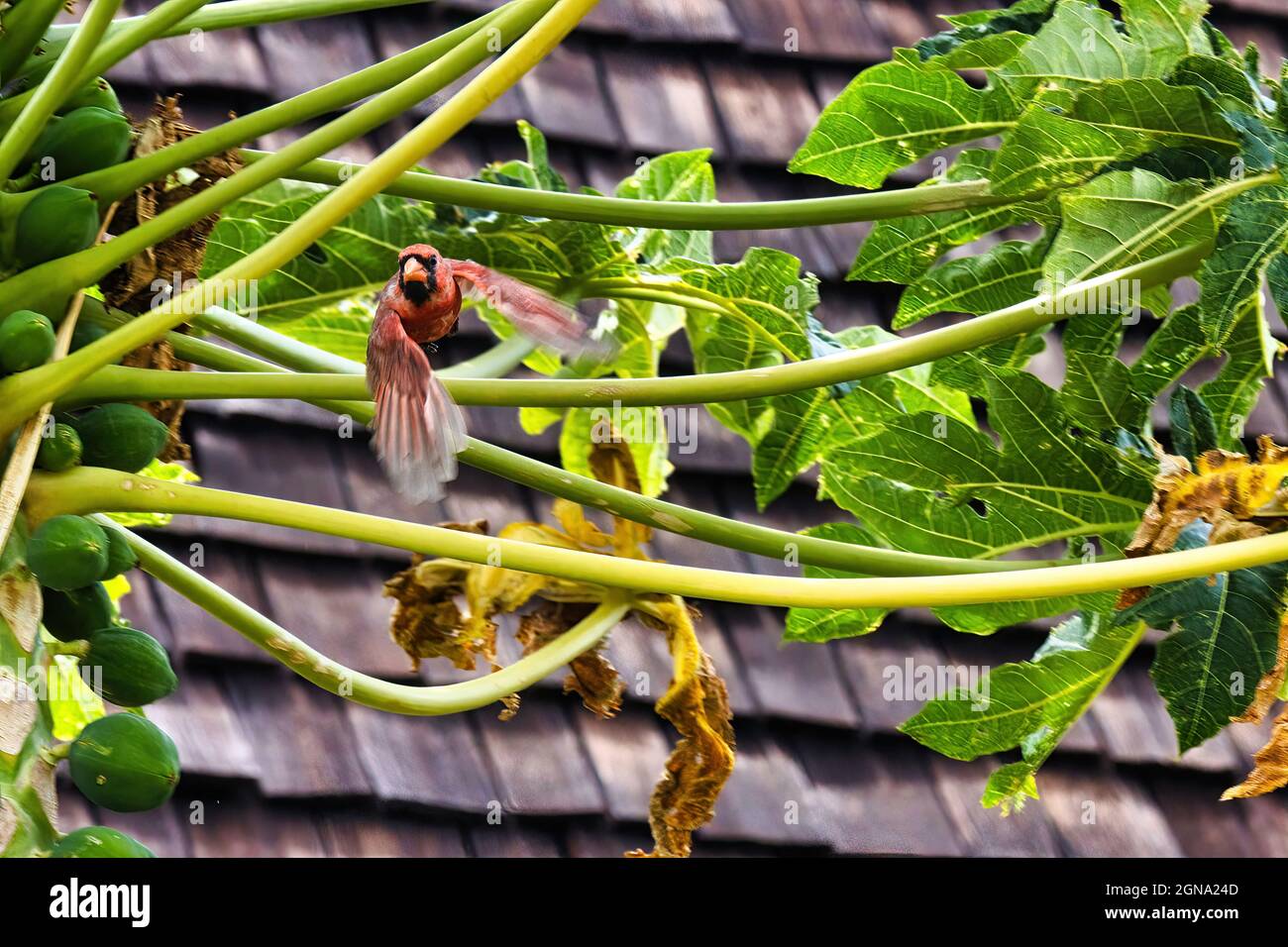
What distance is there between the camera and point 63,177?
71 centimetres

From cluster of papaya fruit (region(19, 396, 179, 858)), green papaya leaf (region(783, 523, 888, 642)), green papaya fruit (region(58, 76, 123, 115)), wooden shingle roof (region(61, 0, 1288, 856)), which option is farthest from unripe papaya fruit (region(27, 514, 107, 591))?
wooden shingle roof (region(61, 0, 1288, 856))

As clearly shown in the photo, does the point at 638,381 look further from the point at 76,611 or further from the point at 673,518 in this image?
the point at 76,611

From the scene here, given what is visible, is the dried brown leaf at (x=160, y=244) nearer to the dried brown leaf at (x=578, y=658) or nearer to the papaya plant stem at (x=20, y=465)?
the papaya plant stem at (x=20, y=465)

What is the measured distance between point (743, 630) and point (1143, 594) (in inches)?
46.5

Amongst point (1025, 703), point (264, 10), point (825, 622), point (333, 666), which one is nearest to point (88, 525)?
point (333, 666)

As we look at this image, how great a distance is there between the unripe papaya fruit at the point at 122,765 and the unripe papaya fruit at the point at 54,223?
0.22 metres

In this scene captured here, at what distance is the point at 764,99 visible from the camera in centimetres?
214

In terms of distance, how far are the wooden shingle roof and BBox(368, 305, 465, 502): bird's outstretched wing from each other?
1.05 m

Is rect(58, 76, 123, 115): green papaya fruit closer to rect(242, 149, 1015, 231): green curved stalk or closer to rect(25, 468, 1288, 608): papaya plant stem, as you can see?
rect(242, 149, 1015, 231): green curved stalk

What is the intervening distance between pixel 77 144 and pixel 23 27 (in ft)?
0.21

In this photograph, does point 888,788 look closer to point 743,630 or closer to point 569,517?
point 743,630

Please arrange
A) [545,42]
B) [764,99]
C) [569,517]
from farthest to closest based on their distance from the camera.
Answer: [764,99]
[569,517]
[545,42]

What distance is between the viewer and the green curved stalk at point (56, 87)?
0.64 m
